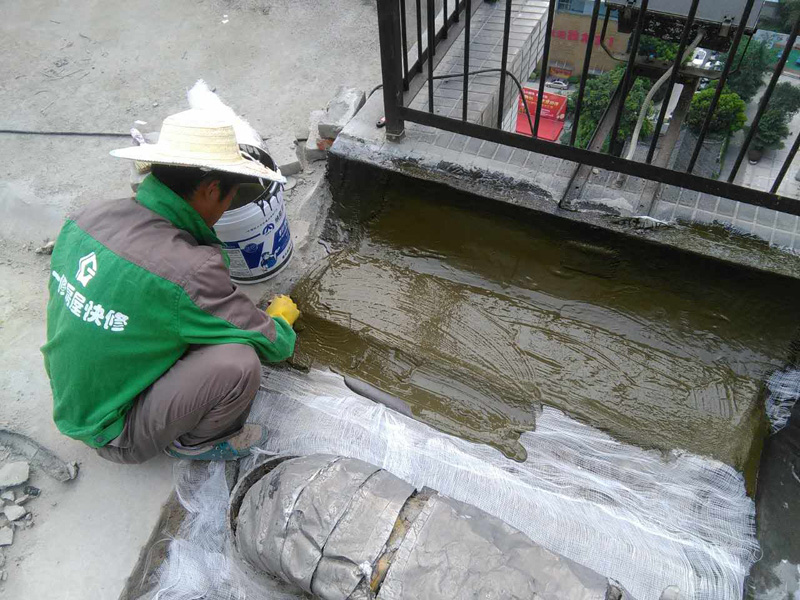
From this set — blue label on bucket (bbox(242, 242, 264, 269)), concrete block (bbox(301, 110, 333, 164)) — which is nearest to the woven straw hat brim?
blue label on bucket (bbox(242, 242, 264, 269))

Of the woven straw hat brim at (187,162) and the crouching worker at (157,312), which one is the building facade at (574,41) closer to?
the woven straw hat brim at (187,162)

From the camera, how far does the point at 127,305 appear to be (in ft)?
5.02

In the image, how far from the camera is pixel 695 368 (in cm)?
237

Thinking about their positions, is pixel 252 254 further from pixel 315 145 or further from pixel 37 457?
pixel 37 457

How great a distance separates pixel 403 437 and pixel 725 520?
3.87ft

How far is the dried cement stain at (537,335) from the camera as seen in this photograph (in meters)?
2.24

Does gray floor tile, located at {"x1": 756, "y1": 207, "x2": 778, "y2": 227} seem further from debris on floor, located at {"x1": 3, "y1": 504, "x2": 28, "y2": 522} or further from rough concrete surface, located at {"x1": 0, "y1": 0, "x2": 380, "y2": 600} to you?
debris on floor, located at {"x1": 3, "y1": 504, "x2": 28, "y2": 522}

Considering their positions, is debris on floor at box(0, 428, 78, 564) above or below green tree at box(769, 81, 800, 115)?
above

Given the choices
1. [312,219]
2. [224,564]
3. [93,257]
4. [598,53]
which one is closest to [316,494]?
[224,564]

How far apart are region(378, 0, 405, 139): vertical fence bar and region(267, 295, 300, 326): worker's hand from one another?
105cm

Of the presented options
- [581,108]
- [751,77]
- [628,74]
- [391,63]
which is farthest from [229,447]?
[751,77]

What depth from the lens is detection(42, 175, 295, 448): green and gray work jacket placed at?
5.04 ft

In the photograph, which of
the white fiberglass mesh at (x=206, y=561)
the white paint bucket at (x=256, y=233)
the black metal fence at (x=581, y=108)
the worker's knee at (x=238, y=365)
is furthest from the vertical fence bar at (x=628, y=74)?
the white fiberglass mesh at (x=206, y=561)

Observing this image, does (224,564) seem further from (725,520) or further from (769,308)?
(769,308)
